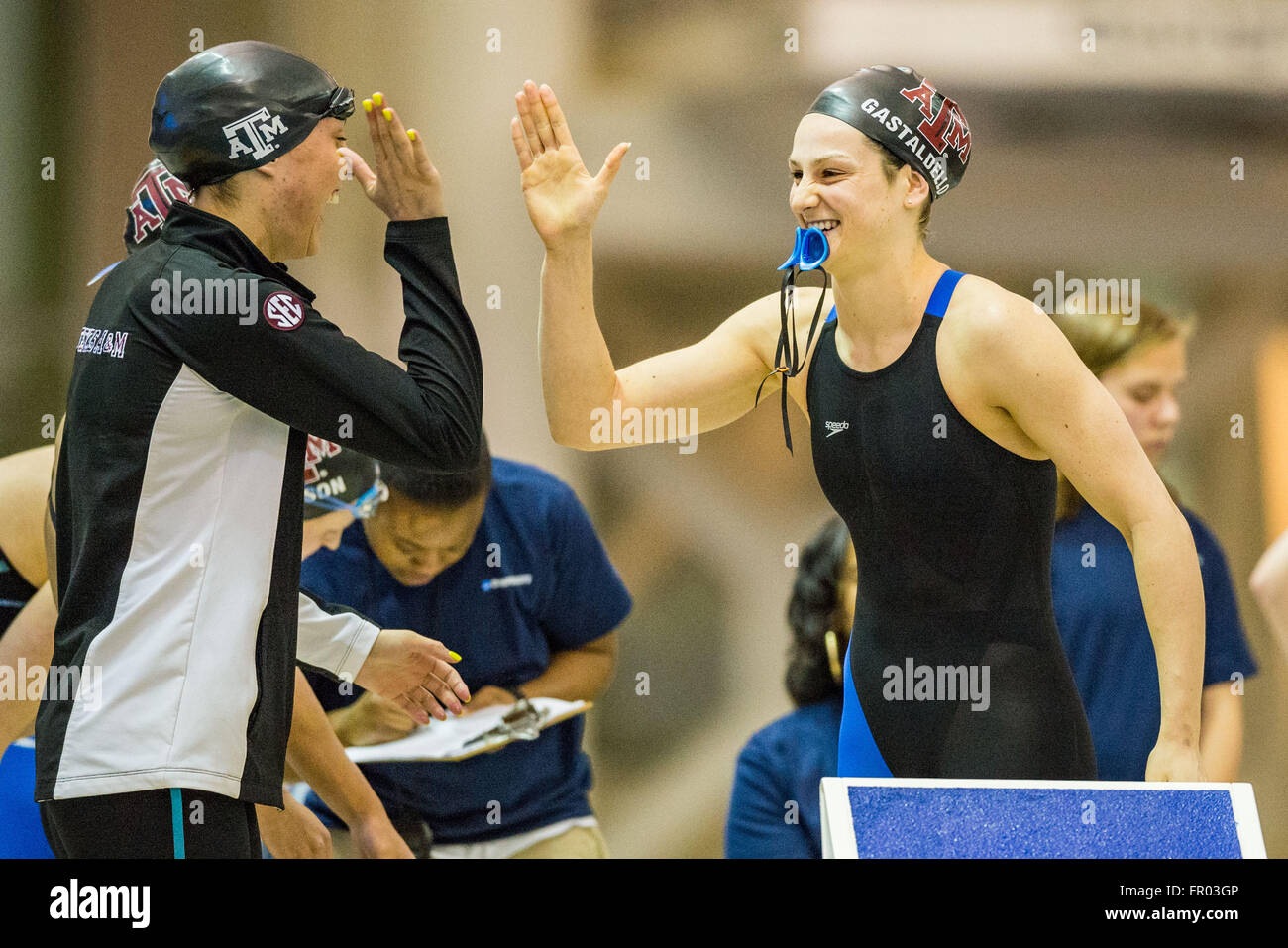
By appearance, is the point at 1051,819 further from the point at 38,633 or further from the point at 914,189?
the point at 38,633

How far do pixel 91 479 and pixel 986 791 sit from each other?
1491 millimetres

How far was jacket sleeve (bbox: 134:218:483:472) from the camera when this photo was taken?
2.26 meters

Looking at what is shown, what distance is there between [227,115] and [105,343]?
46 cm

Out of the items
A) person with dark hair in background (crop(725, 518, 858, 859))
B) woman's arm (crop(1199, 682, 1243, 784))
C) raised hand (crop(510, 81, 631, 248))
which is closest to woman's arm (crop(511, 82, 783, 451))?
raised hand (crop(510, 81, 631, 248))

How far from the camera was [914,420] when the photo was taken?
113 inches

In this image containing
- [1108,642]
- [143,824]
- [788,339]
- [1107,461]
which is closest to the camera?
[143,824]

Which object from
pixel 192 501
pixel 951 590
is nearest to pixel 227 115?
pixel 192 501

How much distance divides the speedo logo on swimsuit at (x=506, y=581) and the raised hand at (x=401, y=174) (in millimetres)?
1877

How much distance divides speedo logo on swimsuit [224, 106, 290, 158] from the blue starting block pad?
1.42 metres

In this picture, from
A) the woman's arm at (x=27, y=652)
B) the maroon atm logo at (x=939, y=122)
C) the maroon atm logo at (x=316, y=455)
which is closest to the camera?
the maroon atm logo at (x=939, y=122)

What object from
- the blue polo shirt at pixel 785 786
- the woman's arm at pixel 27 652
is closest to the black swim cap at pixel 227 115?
the woman's arm at pixel 27 652

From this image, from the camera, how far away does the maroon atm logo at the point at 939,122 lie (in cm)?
294

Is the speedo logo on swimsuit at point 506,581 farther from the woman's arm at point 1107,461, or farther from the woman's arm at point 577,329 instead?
the woman's arm at point 1107,461
